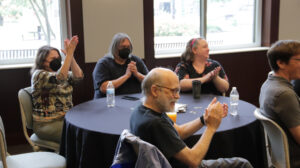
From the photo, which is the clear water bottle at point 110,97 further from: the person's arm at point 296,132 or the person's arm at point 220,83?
the person's arm at point 296,132

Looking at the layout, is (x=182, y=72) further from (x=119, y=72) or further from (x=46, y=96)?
(x=46, y=96)

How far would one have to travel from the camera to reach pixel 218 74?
356 cm

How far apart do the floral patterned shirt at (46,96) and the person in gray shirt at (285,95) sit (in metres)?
1.78

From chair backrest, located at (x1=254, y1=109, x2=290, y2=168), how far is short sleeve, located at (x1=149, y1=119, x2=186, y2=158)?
0.64 metres

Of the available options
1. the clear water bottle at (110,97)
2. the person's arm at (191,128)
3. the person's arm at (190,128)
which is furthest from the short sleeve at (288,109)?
the clear water bottle at (110,97)

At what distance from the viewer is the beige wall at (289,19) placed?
547cm

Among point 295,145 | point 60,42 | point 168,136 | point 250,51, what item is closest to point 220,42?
point 250,51

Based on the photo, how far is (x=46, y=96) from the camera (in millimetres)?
3176

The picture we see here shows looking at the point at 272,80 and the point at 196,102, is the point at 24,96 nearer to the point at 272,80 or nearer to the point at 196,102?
the point at 196,102

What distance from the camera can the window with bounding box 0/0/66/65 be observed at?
416 centimetres

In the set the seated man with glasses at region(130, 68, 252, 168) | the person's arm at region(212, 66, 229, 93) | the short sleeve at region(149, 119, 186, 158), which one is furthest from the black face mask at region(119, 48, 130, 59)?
the short sleeve at region(149, 119, 186, 158)

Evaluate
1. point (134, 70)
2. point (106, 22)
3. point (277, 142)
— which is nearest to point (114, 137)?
point (277, 142)

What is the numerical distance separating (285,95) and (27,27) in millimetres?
3187

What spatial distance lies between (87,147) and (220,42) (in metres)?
3.57
